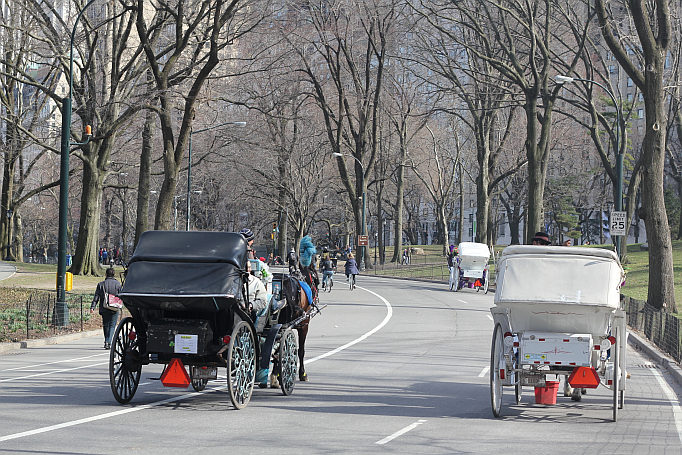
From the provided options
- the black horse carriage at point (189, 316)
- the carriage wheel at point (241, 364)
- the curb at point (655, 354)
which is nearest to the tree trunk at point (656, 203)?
the curb at point (655, 354)

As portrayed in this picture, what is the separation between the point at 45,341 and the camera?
19.5 metres

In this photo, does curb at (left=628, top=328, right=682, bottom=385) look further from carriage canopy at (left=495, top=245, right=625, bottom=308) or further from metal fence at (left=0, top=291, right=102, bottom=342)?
metal fence at (left=0, top=291, right=102, bottom=342)

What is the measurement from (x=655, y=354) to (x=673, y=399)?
213 inches

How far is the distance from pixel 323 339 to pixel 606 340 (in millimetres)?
10211

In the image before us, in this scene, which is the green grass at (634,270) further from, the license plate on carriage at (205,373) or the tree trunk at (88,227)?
the tree trunk at (88,227)

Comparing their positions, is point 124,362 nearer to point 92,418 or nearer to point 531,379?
point 92,418

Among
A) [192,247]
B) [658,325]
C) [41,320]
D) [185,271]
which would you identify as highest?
[192,247]

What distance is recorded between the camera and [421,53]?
46.0 metres

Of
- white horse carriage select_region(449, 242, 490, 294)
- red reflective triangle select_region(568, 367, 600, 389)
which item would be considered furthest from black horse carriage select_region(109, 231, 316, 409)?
white horse carriage select_region(449, 242, 490, 294)

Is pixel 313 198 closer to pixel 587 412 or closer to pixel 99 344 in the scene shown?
pixel 99 344

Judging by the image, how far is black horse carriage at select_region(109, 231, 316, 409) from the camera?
9844mm

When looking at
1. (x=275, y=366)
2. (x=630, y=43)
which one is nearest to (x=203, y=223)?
(x=630, y=43)

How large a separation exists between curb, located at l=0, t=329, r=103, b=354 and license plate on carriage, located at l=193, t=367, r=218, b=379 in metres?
9.41

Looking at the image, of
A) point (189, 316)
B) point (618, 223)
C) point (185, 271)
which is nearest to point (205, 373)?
point (189, 316)
